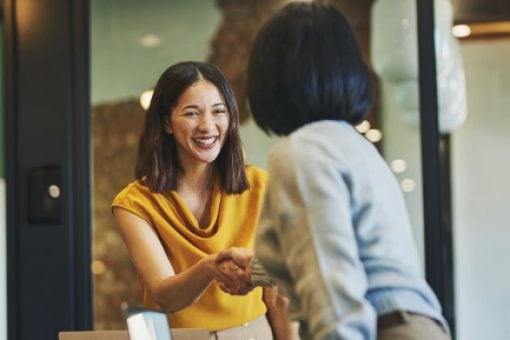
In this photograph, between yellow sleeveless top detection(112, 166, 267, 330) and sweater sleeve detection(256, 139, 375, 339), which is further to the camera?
yellow sleeveless top detection(112, 166, 267, 330)

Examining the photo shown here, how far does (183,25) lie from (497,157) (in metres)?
0.89

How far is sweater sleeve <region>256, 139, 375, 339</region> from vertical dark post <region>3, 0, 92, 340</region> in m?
1.35

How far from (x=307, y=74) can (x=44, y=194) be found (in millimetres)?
1343

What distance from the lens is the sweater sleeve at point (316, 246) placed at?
5.06 feet

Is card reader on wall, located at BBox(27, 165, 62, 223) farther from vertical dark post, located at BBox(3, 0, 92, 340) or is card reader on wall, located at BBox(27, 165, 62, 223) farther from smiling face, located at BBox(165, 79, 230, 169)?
smiling face, located at BBox(165, 79, 230, 169)

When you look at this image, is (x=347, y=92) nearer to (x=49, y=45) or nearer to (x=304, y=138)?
(x=304, y=138)

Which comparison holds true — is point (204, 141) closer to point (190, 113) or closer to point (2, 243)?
point (190, 113)

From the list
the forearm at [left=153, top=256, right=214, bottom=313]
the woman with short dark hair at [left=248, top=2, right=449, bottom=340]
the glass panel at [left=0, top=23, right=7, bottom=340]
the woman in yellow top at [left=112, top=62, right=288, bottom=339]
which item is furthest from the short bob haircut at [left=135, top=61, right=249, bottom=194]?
the glass panel at [left=0, top=23, right=7, bottom=340]

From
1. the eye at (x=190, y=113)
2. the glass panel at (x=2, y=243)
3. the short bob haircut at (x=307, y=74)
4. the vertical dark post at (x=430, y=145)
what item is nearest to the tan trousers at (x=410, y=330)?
the short bob haircut at (x=307, y=74)

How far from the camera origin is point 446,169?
280 centimetres

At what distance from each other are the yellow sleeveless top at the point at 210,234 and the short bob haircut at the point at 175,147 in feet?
0.09

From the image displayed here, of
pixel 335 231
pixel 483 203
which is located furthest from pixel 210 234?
pixel 483 203

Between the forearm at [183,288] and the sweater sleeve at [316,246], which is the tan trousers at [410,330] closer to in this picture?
the sweater sleeve at [316,246]

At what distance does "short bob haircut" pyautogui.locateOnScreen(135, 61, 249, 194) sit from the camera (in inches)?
90.0
